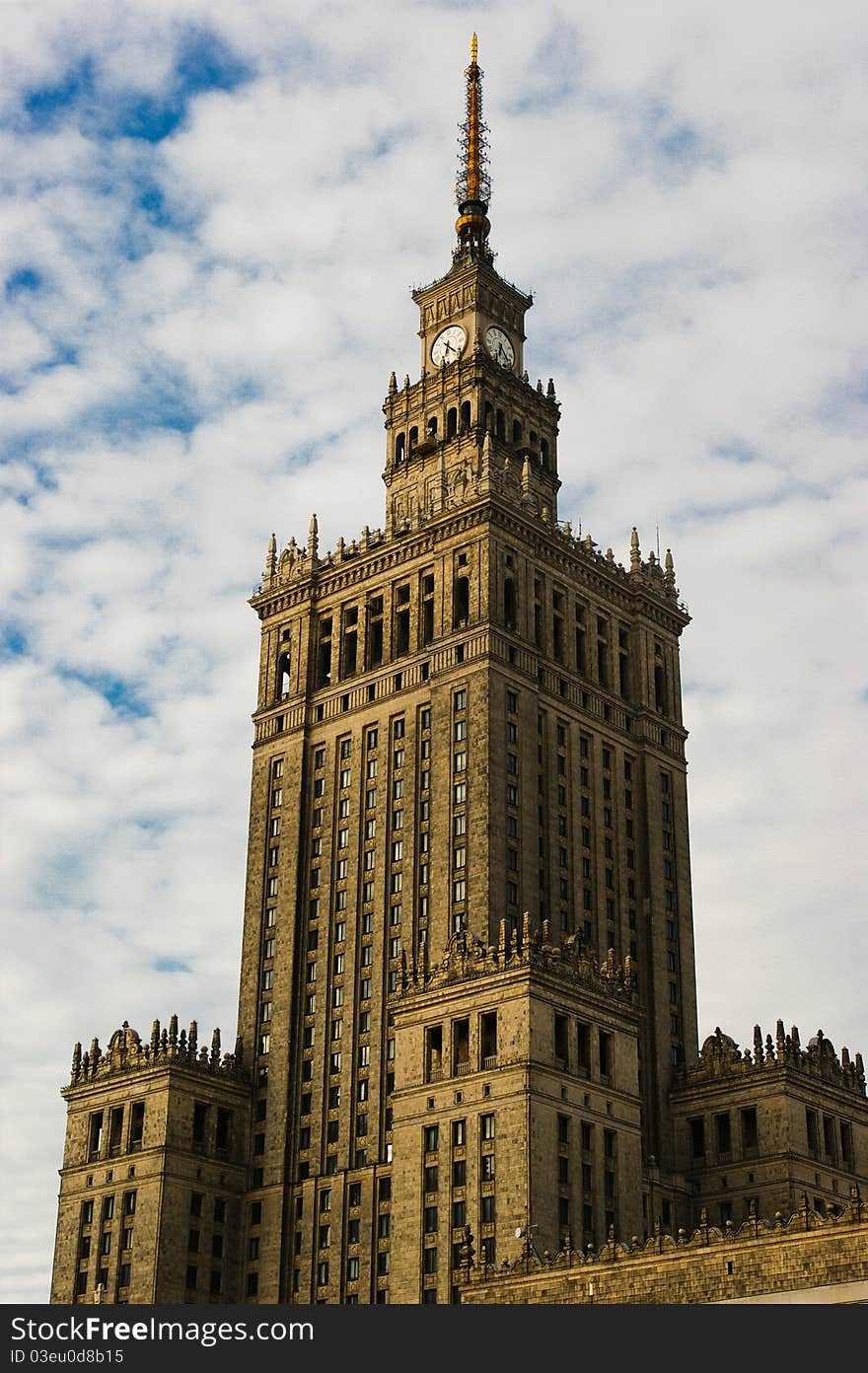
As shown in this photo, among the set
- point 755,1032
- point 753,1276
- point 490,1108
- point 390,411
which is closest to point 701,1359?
point 753,1276

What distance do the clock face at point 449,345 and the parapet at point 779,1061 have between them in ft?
214

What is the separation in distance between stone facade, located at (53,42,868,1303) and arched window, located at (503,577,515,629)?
0.25 meters

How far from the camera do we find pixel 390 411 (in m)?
173

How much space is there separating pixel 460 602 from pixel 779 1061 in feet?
135

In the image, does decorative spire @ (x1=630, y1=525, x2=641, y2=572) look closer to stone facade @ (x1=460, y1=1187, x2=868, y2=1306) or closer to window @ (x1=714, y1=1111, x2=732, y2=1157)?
window @ (x1=714, y1=1111, x2=732, y2=1157)

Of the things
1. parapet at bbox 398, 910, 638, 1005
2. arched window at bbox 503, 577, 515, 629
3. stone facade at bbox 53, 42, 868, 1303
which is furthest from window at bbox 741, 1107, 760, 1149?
arched window at bbox 503, 577, 515, 629

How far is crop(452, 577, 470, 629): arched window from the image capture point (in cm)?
14612

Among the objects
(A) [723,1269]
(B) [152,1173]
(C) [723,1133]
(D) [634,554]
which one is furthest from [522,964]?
(D) [634,554]

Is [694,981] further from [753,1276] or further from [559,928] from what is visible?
[753,1276]

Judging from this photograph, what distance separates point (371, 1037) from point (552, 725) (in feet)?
88.3

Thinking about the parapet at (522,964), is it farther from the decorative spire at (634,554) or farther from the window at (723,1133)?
the decorative spire at (634,554)

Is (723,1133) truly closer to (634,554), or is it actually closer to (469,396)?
(634,554)

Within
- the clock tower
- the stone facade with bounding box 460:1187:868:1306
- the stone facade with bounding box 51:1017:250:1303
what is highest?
the clock tower

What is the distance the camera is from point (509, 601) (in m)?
148
